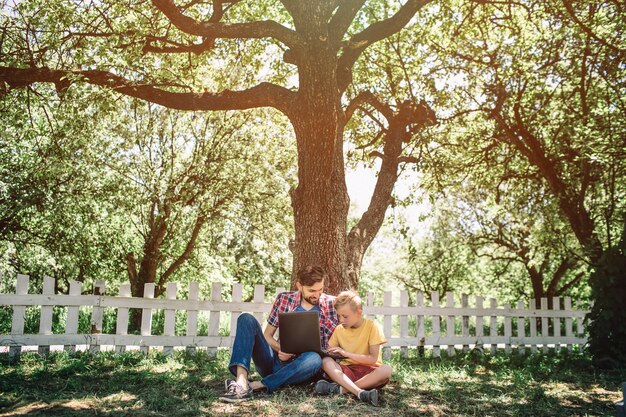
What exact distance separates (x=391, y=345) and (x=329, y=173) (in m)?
4.70

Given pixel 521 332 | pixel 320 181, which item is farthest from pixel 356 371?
pixel 521 332

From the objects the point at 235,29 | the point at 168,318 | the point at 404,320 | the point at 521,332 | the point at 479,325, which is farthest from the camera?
the point at 521,332

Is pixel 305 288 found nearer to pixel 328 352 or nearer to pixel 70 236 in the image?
pixel 328 352

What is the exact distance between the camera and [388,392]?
236 inches

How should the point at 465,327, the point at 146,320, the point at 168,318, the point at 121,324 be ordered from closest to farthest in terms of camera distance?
the point at 121,324
the point at 146,320
the point at 168,318
the point at 465,327

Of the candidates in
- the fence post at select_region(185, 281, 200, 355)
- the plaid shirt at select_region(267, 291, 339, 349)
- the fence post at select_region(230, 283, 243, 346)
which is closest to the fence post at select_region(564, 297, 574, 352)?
the fence post at select_region(230, 283, 243, 346)

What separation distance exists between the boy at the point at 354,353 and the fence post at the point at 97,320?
15.5ft

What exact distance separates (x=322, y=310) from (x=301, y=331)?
0.51 m

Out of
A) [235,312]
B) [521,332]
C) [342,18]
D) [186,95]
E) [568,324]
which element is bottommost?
[521,332]

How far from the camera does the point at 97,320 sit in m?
8.78

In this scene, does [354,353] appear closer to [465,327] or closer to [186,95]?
[186,95]

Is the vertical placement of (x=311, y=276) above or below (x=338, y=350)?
above

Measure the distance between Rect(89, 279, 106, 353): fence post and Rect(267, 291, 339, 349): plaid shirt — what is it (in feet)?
13.3

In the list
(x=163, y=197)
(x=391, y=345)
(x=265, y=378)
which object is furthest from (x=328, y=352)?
(x=163, y=197)
